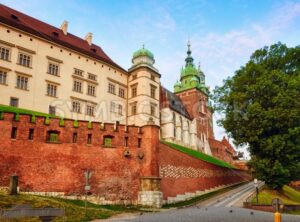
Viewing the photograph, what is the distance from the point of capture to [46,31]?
39.3 meters

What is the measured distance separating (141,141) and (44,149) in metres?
7.34

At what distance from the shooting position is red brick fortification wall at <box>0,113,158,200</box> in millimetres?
17766

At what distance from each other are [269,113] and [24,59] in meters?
27.9

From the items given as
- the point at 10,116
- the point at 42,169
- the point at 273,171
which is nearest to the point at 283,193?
the point at 273,171

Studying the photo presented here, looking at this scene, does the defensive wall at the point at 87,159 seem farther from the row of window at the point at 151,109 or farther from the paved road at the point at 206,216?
the row of window at the point at 151,109

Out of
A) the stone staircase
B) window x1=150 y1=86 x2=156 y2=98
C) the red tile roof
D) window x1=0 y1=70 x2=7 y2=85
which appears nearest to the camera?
the stone staircase

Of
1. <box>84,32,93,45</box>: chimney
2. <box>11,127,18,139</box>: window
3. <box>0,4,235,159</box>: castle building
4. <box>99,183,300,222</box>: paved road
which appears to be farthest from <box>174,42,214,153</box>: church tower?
<box>11,127,18,139</box>: window

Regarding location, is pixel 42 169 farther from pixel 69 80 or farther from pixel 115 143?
pixel 69 80

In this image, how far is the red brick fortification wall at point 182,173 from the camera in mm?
24266

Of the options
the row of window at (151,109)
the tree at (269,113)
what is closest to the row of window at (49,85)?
the row of window at (151,109)

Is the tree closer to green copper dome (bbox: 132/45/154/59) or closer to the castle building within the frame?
the castle building

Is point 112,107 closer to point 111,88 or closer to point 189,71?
point 111,88

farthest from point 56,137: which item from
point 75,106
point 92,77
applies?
point 92,77

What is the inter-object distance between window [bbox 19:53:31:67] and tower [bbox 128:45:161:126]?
1689 centimetres
